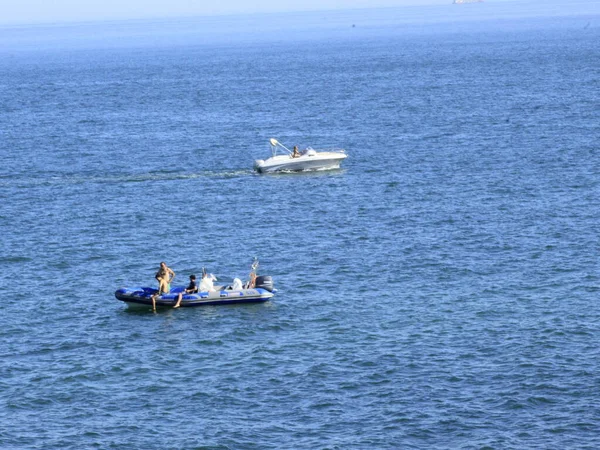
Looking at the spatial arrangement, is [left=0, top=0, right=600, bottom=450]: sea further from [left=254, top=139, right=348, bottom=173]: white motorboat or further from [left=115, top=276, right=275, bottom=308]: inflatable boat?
[left=254, top=139, right=348, bottom=173]: white motorboat

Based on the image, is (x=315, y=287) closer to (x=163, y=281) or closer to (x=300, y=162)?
(x=163, y=281)

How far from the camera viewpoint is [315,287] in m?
53.8

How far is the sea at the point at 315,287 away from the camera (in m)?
38.3

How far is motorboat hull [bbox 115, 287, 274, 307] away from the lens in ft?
167

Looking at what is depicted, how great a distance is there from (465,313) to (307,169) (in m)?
37.9

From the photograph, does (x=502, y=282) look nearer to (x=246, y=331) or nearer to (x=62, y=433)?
(x=246, y=331)

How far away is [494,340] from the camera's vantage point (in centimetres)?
4531

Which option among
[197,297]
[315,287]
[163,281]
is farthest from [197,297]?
[315,287]

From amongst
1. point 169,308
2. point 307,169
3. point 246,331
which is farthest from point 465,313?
point 307,169

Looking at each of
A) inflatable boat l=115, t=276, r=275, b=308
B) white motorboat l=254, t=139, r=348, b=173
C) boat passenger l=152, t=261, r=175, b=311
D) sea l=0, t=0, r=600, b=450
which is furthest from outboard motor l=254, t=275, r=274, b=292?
white motorboat l=254, t=139, r=348, b=173

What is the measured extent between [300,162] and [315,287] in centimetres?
3168

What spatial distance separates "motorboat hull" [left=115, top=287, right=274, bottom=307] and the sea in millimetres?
492

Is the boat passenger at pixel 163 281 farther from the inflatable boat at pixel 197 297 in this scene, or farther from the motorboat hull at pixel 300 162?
the motorboat hull at pixel 300 162

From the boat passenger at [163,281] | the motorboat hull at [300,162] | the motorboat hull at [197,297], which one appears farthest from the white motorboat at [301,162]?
the motorboat hull at [197,297]
